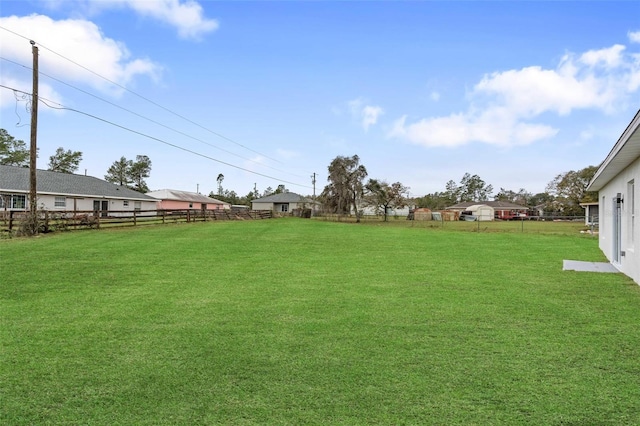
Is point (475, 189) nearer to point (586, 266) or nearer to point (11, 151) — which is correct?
point (11, 151)

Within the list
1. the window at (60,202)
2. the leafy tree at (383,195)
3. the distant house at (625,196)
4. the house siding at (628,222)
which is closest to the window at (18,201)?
the window at (60,202)

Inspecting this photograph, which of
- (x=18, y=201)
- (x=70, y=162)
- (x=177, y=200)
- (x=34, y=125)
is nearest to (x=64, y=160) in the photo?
(x=70, y=162)

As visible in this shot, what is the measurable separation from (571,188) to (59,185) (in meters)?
59.2

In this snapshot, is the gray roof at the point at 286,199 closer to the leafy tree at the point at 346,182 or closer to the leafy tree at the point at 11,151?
the leafy tree at the point at 346,182

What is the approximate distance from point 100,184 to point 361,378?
1459 inches

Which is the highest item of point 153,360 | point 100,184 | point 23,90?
point 23,90

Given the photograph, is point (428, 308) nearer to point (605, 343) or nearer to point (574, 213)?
point (605, 343)

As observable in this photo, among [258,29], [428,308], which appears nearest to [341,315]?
[428,308]

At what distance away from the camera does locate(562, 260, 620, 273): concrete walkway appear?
9.42 m

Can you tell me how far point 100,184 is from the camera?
34.2 meters

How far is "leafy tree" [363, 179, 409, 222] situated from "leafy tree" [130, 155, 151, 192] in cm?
4072

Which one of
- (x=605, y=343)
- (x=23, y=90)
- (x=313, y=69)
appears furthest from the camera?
(x=313, y=69)

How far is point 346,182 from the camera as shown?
142 feet

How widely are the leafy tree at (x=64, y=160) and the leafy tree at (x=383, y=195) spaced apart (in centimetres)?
4001
